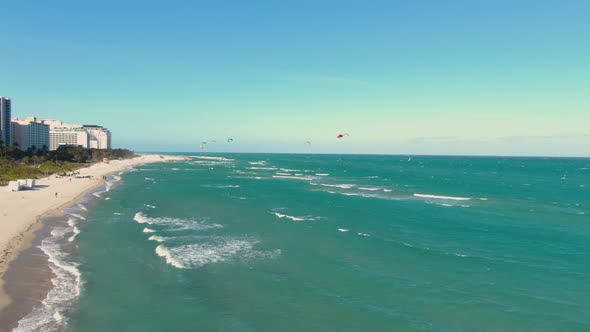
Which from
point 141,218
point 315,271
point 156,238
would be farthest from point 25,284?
point 141,218

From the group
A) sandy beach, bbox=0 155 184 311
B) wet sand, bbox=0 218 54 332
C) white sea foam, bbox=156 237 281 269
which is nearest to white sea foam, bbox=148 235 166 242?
white sea foam, bbox=156 237 281 269

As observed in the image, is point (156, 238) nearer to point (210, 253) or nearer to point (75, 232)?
point (210, 253)

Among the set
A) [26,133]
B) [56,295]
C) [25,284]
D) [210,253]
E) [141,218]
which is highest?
[26,133]

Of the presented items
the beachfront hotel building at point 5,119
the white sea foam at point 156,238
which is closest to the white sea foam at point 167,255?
the white sea foam at point 156,238

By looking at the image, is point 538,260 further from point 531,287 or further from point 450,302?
point 450,302

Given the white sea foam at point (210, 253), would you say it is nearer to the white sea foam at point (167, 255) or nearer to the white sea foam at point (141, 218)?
the white sea foam at point (167, 255)

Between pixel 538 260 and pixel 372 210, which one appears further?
pixel 372 210

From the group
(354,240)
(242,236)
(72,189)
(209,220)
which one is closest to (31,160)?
(72,189)
